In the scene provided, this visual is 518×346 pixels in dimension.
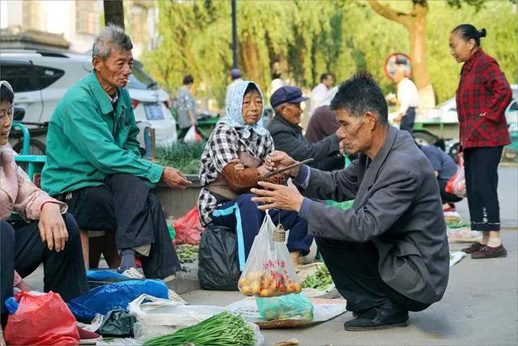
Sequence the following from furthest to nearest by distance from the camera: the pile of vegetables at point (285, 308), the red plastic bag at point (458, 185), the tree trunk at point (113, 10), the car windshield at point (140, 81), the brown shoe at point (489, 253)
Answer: the car windshield at point (140, 81) → the tree trunk at point (113, 10) → the red plastic bag at point (458, 185) → the brown shoe at point (489, 253) → the pile of vegetables at point (285, 308)

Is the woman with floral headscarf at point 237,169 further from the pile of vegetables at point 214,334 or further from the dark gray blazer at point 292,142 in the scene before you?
the pile of vegetables at point 214,334

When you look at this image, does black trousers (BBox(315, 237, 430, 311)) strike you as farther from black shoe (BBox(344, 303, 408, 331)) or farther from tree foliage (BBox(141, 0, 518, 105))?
tree foliage (BBox(141, 0, 518, 105))

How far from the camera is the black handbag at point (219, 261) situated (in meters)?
7.70

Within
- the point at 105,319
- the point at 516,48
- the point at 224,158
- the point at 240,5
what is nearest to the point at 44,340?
the point at 105,319

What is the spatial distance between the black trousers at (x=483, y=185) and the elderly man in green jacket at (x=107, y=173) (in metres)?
3.28

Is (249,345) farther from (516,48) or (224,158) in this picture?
(516,48)

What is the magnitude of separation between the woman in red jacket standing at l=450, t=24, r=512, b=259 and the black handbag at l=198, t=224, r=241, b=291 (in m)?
2.59

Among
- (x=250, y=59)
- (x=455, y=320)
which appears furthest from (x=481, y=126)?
(x=250, y=59)

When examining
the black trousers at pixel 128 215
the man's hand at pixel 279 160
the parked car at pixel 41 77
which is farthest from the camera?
the parked car at pixel 41 77

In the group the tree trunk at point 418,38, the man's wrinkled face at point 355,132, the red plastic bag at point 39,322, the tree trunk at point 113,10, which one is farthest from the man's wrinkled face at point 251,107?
the tree trunk at point 418,38

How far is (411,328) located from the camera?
6223mm

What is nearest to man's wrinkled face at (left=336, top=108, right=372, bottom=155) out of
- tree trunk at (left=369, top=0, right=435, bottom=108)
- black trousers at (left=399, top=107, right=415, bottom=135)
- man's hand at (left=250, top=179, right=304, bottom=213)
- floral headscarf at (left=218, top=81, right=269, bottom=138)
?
man's hand at (left=250, top=179, right=304, bottom=213)

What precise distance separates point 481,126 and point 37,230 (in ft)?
15.9

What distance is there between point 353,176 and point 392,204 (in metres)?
0.75
